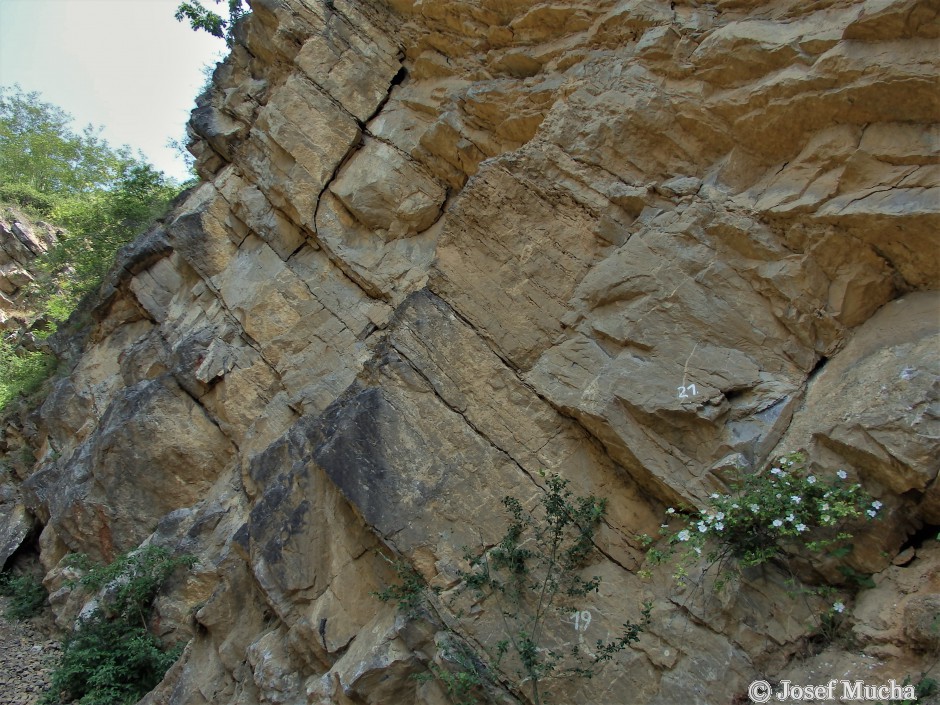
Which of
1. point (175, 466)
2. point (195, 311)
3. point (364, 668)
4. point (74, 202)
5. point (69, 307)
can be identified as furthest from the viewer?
point (74, 202)

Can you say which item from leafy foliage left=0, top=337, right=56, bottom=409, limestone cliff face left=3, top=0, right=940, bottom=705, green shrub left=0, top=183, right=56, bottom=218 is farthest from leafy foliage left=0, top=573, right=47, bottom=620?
green shrub left=0, top=183, right=56, bottom=218

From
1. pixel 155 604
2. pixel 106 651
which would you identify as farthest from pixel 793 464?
pixel 106 651

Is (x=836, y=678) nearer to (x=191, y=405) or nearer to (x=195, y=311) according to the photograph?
(x=191, y=405)

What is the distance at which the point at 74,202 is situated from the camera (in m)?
21.5

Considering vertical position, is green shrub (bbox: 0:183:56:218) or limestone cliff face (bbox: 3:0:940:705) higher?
limestone cliff face (bbox: 3:0:940:705)

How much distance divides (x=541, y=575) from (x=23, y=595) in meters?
10.5

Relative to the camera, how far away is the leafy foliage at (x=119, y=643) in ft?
28.8

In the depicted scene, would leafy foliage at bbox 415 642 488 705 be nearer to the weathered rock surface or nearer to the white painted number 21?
the white painted number 21

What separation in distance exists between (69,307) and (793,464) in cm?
1656

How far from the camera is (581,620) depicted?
591 cm

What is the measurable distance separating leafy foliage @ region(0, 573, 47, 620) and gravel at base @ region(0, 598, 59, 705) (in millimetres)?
189

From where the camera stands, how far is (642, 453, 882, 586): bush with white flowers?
5082 millimetres

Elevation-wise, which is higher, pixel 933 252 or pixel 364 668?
pixel 933 252

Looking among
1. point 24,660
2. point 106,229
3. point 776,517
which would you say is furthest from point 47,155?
point 776,517
